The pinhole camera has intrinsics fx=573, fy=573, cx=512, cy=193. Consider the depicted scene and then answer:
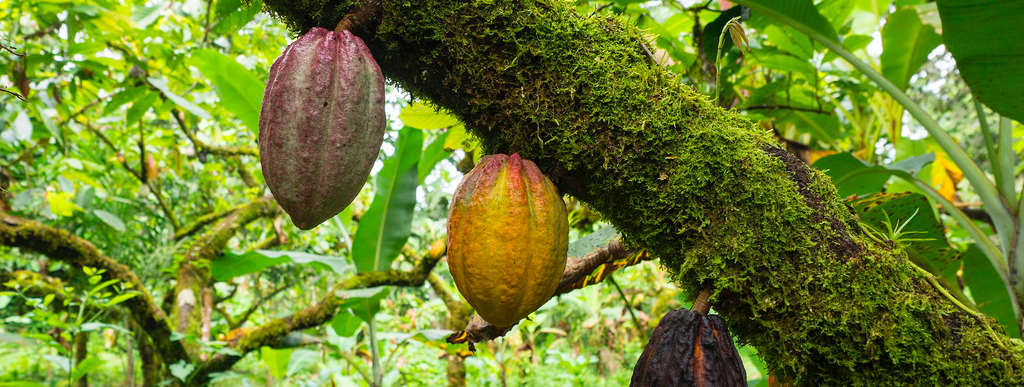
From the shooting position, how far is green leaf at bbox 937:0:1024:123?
1022 millimetres

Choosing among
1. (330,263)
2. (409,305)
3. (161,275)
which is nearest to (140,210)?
(161,275)

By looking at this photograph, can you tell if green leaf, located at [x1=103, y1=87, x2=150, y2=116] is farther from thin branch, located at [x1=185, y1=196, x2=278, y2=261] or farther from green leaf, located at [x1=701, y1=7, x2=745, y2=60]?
green leaf, located at [x1=701, y1=7, x2=745, y2=60]

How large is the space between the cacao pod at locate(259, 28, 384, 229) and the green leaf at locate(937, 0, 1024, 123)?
1.04 meters

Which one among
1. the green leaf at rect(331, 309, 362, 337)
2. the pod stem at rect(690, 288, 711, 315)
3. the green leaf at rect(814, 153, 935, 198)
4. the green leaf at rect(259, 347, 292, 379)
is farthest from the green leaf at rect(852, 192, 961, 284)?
the green leaf at rect(259, 347, 292, 379)

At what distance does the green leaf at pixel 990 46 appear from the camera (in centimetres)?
102

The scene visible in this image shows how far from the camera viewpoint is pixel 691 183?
0.76 metres

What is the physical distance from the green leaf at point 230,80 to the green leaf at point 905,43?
208cm

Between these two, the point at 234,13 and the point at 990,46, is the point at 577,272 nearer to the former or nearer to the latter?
the point at 990,46

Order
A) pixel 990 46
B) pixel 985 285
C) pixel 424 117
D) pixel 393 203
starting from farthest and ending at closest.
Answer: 1. pixel 393 203
2. pixel 985 285
3. pixel 424 117
4. pixel 990 46

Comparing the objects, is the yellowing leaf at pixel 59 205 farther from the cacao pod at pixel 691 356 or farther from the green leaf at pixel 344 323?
the cacao pod at pixel 691 356

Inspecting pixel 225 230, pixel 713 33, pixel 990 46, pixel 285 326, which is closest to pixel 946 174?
pixel 713 33

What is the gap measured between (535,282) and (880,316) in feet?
1.40

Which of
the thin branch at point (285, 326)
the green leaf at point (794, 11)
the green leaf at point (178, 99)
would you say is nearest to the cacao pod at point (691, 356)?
the green leaf at point (794, 11)

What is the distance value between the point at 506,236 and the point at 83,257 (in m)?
3.08
